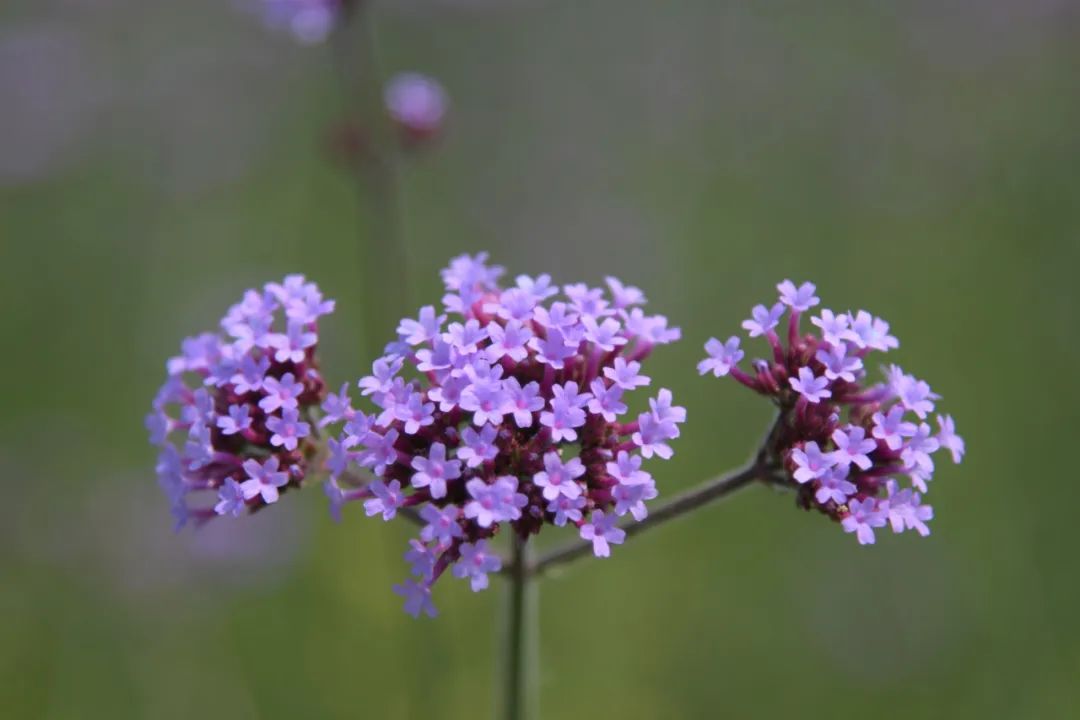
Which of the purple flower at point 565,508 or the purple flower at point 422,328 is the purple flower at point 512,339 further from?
the purple flower at point 565,508

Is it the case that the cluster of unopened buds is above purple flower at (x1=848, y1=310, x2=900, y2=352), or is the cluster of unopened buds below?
below

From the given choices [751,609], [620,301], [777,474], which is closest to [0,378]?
[751,609]

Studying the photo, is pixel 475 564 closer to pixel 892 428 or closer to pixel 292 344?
pixel 292 344

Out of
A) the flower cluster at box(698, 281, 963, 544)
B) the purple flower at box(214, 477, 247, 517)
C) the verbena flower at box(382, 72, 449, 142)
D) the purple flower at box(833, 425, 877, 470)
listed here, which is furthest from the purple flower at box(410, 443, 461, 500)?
the verbena flower at box(382, 72, 449, 142)

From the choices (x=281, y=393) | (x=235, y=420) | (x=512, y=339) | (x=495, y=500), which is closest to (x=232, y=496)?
(x=235, y=420)

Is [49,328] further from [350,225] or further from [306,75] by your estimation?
[306,75]

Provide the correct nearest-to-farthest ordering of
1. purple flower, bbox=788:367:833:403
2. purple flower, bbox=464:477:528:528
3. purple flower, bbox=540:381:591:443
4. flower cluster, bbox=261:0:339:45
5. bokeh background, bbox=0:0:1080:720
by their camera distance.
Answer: purple flower, bbox=464:477:528:528, purple flower, bbox=540:381:591:443, purple flower, bbox=788:367:833:403, flower cluster, bbox=261:0:339:45, bokeh background, bbox=0:0:1080:720

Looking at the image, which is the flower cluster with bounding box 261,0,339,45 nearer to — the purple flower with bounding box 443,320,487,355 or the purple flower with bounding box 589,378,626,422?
the purple flower with bounding box 443,320,487,355
